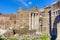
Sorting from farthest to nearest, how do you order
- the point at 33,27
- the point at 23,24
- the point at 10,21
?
1. the point at 10,21
2. the point at 23,24
3. the point at 33,27

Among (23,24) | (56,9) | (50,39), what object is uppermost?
(56,9)

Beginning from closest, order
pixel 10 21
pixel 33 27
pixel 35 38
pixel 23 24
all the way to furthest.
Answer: pixel 35 38 → pixel 33 27 → pixel 23 24 → pixel 10 21

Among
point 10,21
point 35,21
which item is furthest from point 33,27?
point 10,21

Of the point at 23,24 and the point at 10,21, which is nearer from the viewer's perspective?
the point at 23,24

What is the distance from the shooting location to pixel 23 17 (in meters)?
27.8

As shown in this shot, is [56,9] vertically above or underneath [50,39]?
above

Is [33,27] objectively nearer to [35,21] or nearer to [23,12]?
[35,21]

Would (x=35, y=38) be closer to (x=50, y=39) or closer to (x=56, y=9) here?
(x=50, y=39)

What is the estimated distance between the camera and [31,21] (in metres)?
24.5

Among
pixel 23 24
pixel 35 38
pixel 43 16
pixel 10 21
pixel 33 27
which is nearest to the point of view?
pixel 35 38

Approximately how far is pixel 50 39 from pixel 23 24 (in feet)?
30.7

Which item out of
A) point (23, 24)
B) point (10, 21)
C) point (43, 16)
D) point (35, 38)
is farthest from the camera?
point (10, 21)

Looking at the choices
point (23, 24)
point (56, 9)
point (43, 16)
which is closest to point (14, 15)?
point (23, 24)

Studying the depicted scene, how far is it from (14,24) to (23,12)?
101 inches
